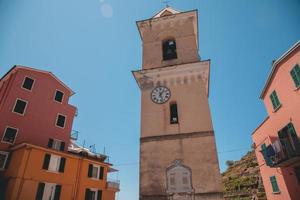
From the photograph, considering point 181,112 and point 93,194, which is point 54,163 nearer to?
point 93,194

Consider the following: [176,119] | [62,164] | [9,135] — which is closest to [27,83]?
[9,135]

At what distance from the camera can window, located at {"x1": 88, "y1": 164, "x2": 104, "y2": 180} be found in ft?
79.2

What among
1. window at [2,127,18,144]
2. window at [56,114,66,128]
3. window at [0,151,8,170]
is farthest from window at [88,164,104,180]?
window at [2,127,18,144]

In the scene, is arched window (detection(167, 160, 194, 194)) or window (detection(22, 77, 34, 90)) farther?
window (detection(22, 77, 34, 90))


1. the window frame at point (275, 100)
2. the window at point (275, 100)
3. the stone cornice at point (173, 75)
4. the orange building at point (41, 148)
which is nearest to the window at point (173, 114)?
the stone cornice at point (173, 75)

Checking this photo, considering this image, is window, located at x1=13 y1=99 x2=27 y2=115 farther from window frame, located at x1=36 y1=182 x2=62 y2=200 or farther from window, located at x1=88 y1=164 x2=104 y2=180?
window, located at x1=88 y1=164 x2=104 y2=180

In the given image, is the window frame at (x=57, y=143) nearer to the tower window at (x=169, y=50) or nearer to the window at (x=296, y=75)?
the tower window at (x=169, y=50)

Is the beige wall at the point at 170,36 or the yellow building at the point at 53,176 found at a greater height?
the beige wall at the point at 170,36

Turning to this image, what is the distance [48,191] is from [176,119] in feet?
48.9

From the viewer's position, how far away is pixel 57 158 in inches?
838

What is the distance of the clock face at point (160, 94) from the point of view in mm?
13359

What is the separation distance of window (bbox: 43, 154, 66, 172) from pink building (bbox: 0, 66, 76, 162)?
10.3 ft

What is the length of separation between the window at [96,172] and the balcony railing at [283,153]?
60.4ft

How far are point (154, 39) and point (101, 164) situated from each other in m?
17.2
